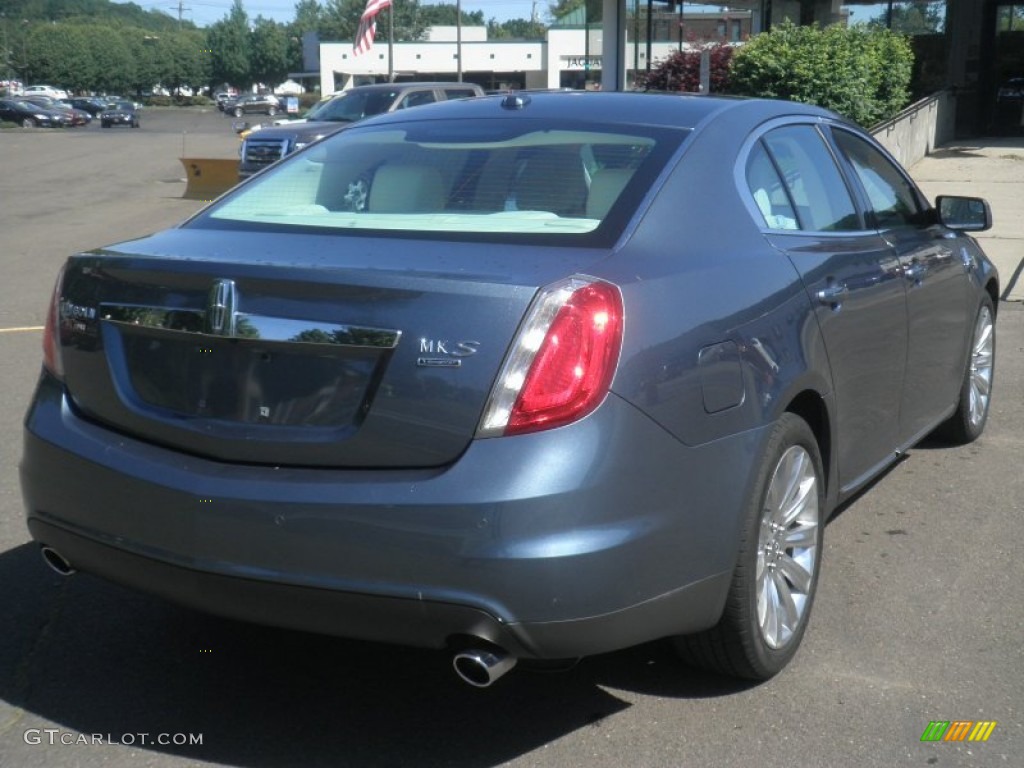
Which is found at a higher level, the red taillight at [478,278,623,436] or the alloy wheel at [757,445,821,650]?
the red taillight at [478,278,623,436]

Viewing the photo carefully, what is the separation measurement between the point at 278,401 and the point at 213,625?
138cm

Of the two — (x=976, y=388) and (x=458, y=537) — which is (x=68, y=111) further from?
(x=458, y=537)

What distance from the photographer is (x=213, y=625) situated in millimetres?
4273

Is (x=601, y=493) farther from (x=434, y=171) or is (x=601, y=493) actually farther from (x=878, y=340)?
(x=878, y=340)

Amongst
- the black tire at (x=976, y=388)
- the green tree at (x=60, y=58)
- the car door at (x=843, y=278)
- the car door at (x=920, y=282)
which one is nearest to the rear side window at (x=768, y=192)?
the car door at (x=843, y=278)

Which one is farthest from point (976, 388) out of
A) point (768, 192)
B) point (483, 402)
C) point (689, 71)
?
point (689, 71)

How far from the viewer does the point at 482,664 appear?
3055mm

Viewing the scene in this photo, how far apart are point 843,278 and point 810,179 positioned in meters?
0.45

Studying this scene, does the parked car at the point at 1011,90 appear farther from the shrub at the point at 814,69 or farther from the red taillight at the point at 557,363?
the red taillight at the point at 557,363

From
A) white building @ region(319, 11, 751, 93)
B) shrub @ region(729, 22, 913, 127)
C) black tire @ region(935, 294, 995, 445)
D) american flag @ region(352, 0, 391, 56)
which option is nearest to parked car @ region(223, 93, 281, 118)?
white building @ region(319, 11, 751, 93)

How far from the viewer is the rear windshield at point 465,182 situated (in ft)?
11.9

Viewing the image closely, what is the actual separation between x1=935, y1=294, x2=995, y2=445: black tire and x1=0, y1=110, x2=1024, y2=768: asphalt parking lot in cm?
107

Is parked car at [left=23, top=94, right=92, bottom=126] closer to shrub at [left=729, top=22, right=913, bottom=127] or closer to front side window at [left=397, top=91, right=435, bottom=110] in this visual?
front side window at [left=397, top=91, right=435, bottom=110]

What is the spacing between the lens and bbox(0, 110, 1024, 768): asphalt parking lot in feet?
11.3
